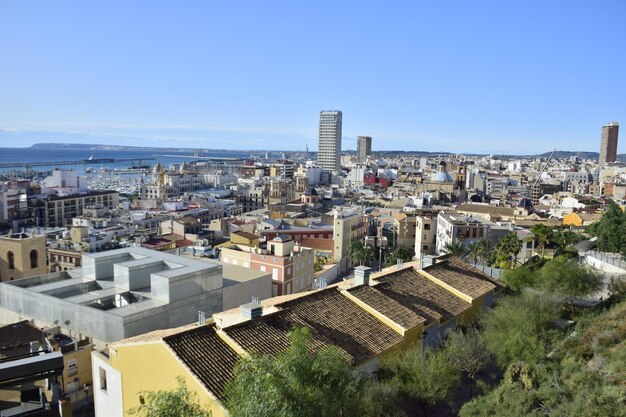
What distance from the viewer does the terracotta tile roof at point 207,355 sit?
42.7ft

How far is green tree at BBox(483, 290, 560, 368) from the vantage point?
18.7 m

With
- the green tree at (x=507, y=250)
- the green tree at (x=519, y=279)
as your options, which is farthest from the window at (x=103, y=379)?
the green tree at (x=507, y=250)

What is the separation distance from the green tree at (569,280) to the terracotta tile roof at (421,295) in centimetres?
739

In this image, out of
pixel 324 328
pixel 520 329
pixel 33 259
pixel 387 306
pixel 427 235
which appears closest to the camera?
pixel 324 328

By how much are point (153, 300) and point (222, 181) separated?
4957 inches

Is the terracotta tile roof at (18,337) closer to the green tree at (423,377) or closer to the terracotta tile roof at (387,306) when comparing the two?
the terracotta tile roof at (387,306)

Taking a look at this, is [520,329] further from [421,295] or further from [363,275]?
[363,275]

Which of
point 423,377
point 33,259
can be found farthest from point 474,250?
point 33,259

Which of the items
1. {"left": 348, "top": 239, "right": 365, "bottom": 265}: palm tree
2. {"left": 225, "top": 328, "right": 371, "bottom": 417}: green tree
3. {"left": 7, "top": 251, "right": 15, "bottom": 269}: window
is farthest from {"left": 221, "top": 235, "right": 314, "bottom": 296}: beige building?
{"left": 225, "top": 328, "right": 371, "bottom": 417}: green tree

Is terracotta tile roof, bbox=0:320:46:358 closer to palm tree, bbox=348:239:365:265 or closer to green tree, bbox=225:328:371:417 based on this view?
green tree, bbox=225:328:371:417

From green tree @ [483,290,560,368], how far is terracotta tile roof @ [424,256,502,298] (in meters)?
1.44

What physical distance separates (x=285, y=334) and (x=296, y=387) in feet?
20.9

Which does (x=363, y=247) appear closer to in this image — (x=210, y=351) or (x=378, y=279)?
(x=378, y=279)

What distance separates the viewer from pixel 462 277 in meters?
24.4
